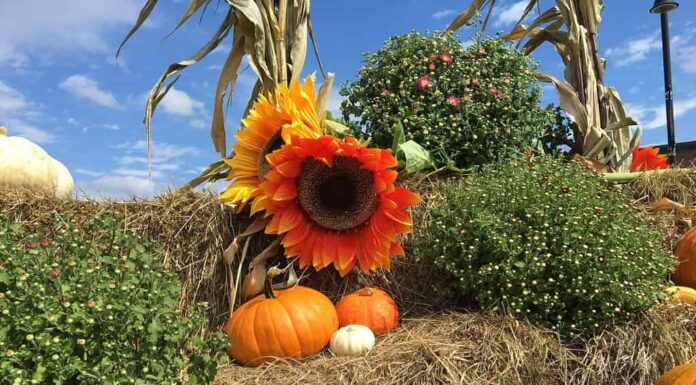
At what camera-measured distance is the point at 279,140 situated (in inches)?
127

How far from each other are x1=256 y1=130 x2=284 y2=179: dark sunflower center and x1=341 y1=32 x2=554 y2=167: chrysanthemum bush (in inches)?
26.0

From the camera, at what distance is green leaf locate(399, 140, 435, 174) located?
10.7 feet

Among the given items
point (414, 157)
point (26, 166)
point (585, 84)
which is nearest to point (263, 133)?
point (414, 157)

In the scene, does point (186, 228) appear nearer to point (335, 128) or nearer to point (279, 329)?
point (279, 329)

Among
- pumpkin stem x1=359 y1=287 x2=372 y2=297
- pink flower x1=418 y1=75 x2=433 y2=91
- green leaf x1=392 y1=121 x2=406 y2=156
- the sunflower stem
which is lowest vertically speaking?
pumpkin stem x1=359 y1=287 x2=372 y2=297

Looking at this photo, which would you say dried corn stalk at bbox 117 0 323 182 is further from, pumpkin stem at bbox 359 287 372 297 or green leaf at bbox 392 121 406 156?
pumpkin stem at bbox 359 287 372 297

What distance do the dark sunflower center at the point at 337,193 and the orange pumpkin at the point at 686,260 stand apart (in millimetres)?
1714

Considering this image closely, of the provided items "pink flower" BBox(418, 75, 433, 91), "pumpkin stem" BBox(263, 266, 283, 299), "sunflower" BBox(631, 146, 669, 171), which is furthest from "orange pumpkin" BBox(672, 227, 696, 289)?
"pumpkin stem" BBox(263, 266, 283, 299)

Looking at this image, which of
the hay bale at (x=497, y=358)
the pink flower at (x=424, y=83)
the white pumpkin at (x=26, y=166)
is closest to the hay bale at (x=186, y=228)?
the white pumpkin at (x=26, y=166)

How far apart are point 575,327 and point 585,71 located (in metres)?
2.61

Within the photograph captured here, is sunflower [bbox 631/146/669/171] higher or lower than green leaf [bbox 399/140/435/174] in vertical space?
higher

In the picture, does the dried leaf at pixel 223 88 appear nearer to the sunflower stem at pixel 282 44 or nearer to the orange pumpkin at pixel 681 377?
the sunflower stem at pixel 282 44

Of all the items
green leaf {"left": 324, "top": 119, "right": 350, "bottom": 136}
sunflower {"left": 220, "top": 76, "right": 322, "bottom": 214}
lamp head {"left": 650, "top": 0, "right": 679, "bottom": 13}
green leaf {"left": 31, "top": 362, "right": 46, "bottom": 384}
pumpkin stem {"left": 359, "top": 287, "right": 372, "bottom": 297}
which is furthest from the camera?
lamp head {"left": 650, "top": 0, "right": 679, "bottom": 13}

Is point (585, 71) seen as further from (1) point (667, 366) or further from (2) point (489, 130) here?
(1) point (667, 366)
